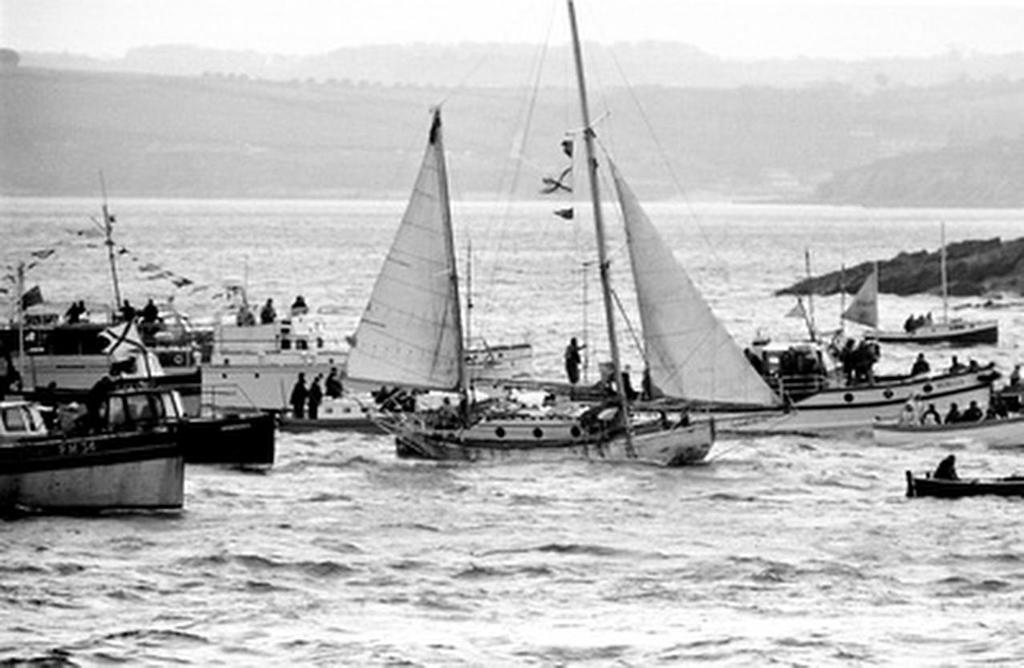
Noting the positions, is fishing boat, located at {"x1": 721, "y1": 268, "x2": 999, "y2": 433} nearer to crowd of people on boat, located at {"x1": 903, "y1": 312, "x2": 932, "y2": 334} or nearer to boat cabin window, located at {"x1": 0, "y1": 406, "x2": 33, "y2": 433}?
boat cabin window, located at {"x1": 0, "y1": 406, "x2": 33, "y2": 433}

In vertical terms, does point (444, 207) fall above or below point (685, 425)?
above

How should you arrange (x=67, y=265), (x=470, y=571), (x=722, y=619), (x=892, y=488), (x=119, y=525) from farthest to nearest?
(x=67, y=265) → (x=892, y=488) → (x=119, y=525) → (x=470, y=571) → (x=722, y=619)

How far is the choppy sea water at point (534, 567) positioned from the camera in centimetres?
3462

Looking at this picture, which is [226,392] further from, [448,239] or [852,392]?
[852,392]

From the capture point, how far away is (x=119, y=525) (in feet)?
144

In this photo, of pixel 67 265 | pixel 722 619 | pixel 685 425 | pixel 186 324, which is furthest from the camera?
pixel 67 265

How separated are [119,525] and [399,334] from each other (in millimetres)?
13304

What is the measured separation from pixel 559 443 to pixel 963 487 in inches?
377

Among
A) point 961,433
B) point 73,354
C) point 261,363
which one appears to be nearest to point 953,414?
point 961,433

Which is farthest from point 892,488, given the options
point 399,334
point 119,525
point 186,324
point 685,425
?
point 186,324

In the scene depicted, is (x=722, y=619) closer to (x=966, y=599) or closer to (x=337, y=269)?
(x=966, y=599)

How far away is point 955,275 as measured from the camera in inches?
5541

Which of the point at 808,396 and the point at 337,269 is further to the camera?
the point at 337,269

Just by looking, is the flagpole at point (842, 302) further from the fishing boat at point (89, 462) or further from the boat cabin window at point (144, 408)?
the fishing boat at point (89, 462)
